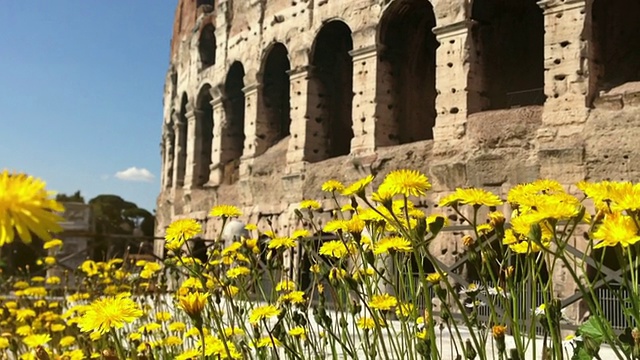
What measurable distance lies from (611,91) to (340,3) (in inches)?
220

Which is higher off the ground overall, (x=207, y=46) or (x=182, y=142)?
(x=207, y=46)

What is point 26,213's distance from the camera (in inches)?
37.5

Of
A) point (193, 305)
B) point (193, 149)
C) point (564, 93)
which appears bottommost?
point (193, 305)

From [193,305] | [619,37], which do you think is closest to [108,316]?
[193,305]

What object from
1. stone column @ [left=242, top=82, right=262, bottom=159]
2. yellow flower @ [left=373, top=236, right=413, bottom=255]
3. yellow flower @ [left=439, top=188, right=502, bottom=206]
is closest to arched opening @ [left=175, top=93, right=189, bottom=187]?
stone column @ [left=242, top=82, right=262, bottom=159]

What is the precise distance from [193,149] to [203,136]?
56 centimetres

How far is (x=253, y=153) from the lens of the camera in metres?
14.5

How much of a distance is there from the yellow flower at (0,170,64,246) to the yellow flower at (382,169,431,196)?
3.97 feet

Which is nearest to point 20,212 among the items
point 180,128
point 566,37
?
point 566,37

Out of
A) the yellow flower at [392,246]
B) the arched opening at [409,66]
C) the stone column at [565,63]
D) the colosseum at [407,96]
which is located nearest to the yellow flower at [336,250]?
the yellow flower at [392,246]

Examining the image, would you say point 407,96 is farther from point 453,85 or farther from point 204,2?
point 204,2

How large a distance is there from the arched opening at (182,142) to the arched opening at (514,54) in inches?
399

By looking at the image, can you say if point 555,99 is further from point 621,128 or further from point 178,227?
point 178,227

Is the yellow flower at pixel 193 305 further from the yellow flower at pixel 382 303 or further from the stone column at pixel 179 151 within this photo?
the stone column at pixel 179 151
